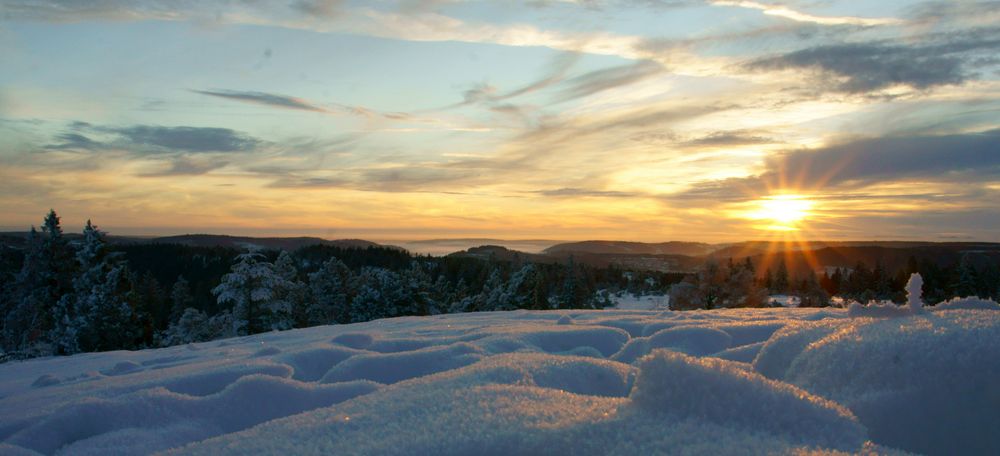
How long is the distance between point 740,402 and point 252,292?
31.8 m

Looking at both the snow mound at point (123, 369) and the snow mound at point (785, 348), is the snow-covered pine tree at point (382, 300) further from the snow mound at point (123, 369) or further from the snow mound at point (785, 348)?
the snow mound at point (785, 348)

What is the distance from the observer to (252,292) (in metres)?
29.6

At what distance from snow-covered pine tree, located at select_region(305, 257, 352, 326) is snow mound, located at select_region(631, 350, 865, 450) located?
129ft

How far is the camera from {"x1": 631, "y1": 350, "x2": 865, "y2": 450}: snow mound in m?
1.37

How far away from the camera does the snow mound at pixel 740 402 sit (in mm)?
1368

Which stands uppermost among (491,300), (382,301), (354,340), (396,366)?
(396,366)

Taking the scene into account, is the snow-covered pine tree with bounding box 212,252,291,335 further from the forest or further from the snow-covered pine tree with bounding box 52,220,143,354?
the snow-covered pine tree with bounding box 52,220,143,354

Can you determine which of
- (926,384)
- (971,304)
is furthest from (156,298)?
(926,384)

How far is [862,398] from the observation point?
1.79 metres

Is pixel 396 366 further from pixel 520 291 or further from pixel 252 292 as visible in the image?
pixel 520 291

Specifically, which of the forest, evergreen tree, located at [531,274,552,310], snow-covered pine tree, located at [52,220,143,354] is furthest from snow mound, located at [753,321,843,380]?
evergreen tree, located at [531,274,552,310]

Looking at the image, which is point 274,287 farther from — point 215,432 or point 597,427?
point 597,427

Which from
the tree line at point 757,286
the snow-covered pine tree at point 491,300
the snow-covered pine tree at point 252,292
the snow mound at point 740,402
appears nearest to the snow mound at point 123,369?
the snow mound at point 740,402

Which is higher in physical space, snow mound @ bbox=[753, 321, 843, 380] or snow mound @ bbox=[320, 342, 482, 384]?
snow mound @ bbox=[753, 321, 843, 380]
